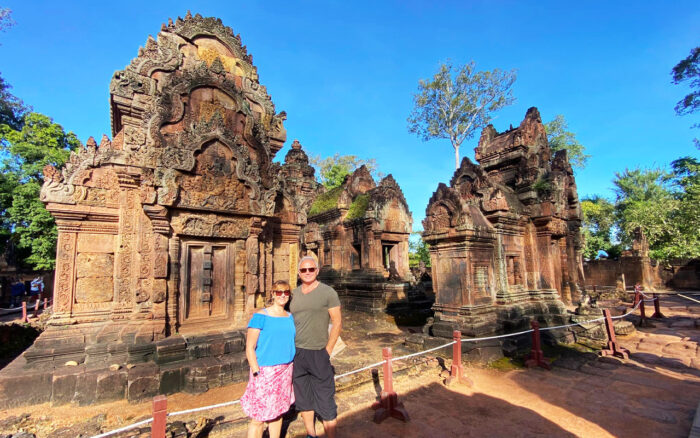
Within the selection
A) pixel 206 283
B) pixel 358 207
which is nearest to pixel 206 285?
pixel 206 283

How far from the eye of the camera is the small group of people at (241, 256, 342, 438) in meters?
3.10

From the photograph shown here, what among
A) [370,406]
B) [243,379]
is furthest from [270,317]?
[243,379]

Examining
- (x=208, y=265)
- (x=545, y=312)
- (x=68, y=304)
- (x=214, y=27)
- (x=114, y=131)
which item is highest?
(x=214, y=27)

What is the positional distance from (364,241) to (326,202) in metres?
3.54

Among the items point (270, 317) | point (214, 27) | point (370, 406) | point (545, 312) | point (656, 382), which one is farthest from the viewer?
point (545, 312)

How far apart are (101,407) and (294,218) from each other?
469 cm

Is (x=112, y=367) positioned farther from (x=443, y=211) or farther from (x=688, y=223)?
(x=688, y=223)

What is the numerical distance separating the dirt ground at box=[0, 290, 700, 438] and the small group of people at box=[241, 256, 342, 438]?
2.86 ft

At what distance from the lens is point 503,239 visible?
8391 millimetres

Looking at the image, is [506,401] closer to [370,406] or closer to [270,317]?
[370,406]

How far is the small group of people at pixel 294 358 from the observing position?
3098 mm

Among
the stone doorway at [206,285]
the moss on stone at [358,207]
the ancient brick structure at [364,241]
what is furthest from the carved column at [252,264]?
the moss on stone at [358,207]

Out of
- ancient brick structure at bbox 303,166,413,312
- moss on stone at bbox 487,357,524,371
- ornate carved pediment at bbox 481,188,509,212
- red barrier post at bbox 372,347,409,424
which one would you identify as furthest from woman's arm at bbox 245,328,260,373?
ancient brick structure at bbox 303,166,413,312

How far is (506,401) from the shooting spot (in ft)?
Result: 15.9
